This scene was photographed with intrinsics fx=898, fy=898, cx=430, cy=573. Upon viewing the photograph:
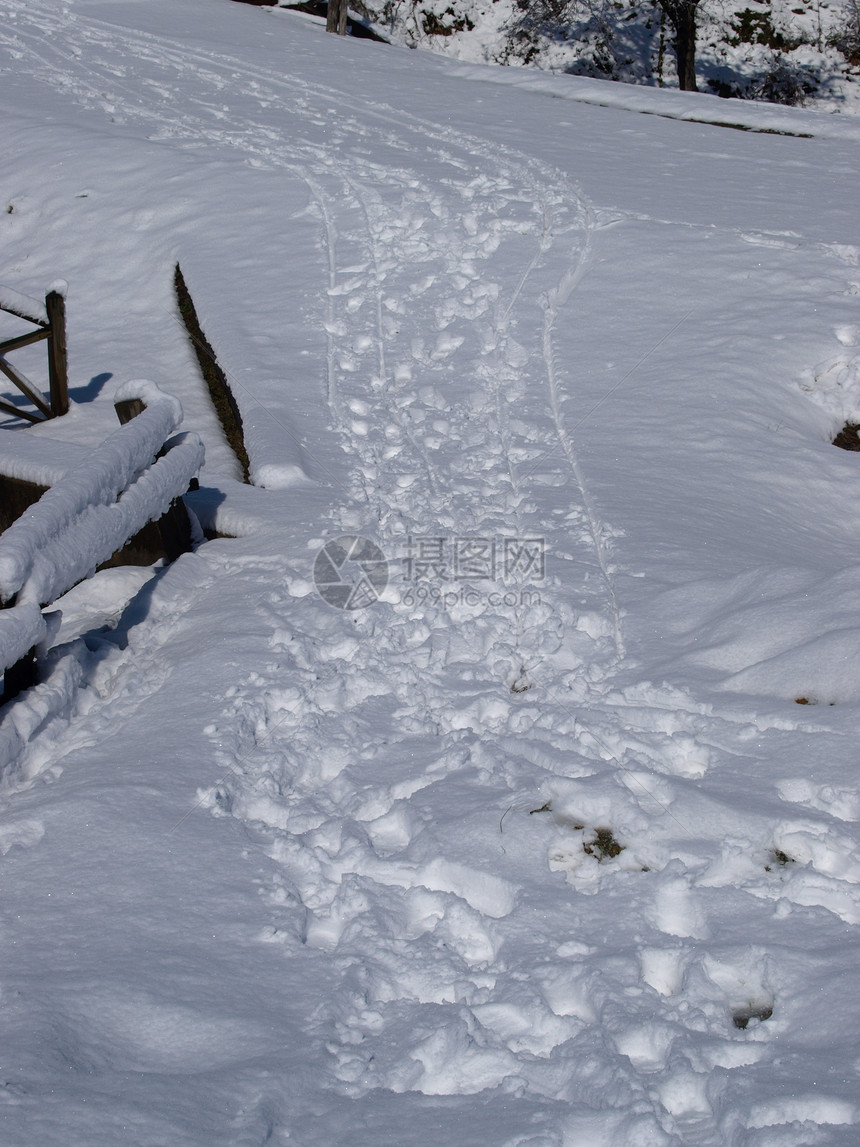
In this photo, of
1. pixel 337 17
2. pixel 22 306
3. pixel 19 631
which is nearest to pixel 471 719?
pixel 19 631

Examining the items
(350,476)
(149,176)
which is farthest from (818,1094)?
(149,176)

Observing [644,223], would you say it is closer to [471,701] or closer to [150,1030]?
[471,701]

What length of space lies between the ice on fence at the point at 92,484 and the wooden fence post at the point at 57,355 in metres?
2.55

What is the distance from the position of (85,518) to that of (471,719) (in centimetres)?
188

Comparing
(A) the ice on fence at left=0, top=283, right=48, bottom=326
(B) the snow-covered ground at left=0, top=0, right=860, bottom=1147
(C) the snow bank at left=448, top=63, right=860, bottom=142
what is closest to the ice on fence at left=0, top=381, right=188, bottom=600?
(B) the snow-covered ground at left=0, top=0, right=860, bottom=1147

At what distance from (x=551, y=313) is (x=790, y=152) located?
569 cm

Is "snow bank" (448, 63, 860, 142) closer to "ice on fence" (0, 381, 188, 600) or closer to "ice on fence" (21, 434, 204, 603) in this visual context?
"ice on fence" (0, 381, 188, 600)

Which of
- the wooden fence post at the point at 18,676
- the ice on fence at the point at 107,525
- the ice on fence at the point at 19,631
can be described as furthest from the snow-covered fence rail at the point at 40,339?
the ice on fence at the point at 19,631

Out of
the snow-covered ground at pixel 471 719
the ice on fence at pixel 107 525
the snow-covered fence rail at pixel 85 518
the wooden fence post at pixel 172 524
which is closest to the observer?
the snow-covered ground at pixel 471 719

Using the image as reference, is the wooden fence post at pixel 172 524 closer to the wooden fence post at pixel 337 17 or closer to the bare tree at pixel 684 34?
the wooden fence post at pixel 337 17

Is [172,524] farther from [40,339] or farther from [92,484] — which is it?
[40,339]

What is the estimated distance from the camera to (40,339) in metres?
7.39

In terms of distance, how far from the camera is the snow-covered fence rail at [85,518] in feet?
11.1

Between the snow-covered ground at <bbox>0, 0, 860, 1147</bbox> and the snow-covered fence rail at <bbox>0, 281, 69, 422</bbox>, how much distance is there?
214mm
